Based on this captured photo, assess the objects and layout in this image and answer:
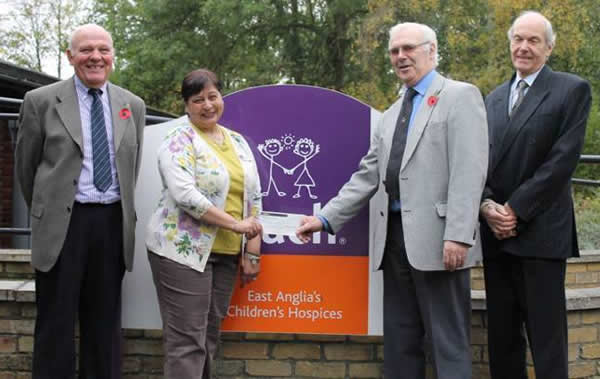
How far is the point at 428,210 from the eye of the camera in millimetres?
3475

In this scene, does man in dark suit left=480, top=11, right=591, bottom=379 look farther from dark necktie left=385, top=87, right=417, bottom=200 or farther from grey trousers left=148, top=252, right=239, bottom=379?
grey trousers left=148, top=252, right=239, bottom=379

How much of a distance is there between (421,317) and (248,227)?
968mm

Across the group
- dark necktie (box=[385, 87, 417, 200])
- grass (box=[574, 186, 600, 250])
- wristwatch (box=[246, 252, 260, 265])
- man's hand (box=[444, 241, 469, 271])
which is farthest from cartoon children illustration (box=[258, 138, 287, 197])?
grass (box=[574, 186, 600, 250])

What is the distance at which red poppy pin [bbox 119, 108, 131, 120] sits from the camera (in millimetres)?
3721

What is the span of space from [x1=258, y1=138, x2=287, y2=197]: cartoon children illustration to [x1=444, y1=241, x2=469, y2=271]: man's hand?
1154 mm

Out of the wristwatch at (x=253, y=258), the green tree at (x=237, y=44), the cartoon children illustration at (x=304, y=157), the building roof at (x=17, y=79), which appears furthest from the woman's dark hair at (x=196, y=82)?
the green tree at (x=237, y=44)

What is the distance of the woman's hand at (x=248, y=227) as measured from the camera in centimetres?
358

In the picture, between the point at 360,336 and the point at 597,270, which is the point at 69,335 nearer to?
the point at 360,336

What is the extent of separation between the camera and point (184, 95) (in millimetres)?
3623

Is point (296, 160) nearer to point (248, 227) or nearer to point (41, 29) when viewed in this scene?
point (248, 227)

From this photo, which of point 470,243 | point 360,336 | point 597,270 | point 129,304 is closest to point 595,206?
point 597,270

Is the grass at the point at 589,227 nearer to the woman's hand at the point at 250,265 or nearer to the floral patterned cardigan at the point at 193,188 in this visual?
the woman's hand at the point at 250,265

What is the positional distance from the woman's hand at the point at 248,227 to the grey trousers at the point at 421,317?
67 centimetres

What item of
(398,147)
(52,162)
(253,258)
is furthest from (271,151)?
(52,162)
